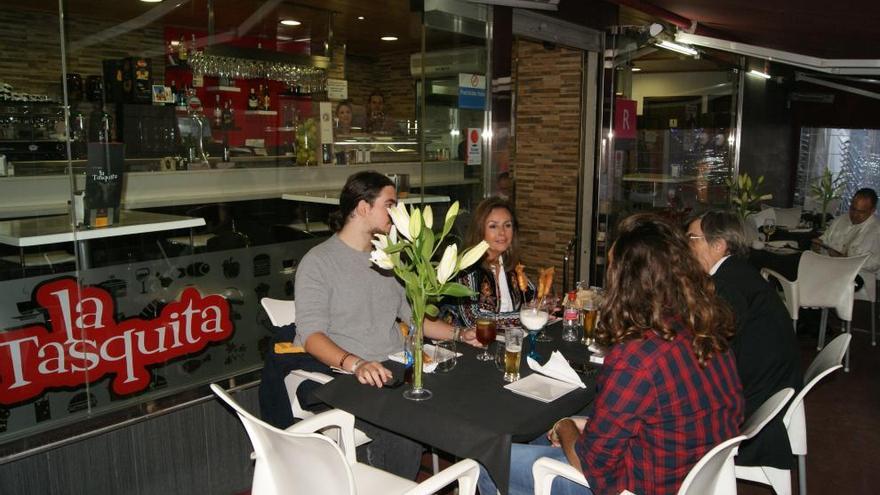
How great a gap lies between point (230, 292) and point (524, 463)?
217 centimetres

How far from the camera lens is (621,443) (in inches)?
75.2

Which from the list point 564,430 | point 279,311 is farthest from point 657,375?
point 279,311

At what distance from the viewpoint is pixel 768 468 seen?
2557 mm

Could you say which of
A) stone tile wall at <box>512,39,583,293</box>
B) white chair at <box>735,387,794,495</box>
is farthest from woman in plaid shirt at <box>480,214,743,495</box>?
stone tile wall at <box>512,39,583,293</box>

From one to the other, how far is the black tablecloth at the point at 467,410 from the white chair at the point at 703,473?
118 millimetres

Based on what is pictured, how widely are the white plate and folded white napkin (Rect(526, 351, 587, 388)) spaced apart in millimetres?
17

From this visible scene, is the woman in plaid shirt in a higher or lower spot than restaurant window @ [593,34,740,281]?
lower

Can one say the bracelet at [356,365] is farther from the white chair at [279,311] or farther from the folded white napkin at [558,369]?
the white chair at [279,311]

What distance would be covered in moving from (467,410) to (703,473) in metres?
0.72

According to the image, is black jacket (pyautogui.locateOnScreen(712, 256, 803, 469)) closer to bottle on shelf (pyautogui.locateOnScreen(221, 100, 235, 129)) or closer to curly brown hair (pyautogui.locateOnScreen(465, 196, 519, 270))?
curly brown hair (pyautogui.locateOnScreen(465, 196, 519, 270))

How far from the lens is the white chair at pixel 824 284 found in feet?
16.3

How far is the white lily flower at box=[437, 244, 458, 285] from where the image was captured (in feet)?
7.45

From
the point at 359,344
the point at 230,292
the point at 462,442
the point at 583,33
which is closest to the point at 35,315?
the point at 230,292

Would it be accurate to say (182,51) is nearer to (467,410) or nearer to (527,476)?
(467,410)
